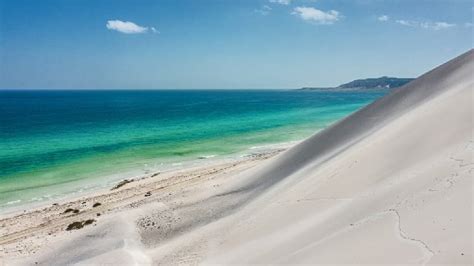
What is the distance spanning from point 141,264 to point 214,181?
9.30 meters

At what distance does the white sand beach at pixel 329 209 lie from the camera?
810 centimetres

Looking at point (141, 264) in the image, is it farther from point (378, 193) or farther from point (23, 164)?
point (23, 164)

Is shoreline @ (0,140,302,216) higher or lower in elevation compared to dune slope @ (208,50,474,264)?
lower

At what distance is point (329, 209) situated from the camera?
10.8 meters

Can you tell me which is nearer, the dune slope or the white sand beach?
the dune slope

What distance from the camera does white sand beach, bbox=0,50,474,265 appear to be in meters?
8.10

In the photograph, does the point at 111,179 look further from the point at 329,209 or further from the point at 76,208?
the point at 329,209

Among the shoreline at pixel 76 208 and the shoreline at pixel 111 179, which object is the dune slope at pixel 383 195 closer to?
the shoreline at pixel 76 208

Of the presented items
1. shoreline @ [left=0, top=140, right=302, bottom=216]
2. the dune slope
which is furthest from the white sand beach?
shoreline @ [left=0, top=140, right=302, bottom=216]

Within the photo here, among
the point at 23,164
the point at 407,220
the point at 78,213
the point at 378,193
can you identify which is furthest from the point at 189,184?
the point at 23,164

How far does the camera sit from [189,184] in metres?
21.8

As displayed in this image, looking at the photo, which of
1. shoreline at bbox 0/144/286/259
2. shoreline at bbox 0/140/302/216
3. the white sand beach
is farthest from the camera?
shoreline at bbox 0/140/302/216

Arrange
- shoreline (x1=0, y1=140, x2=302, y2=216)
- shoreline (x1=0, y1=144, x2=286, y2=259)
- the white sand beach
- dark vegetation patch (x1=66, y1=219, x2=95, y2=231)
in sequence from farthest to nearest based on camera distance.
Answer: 1. shoreline (x1=0, y1=140, x2=302, y2=216)
2. dark vegetation patch (x1=66, y1=219, x2=95, y2=231)
3. shoreline (x1=0, y1=144, x2=286, y2=259)
4. the white sand beach

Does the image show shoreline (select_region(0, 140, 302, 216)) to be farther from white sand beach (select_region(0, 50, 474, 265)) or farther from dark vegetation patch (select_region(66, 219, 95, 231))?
dark vegetation patch (select_region(66, 219, 95, 231))
